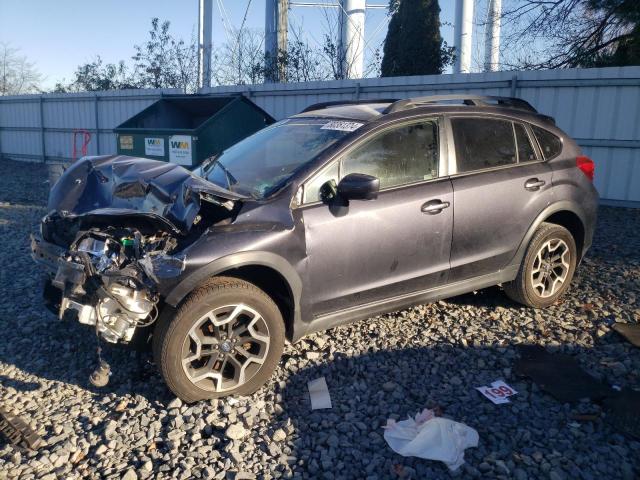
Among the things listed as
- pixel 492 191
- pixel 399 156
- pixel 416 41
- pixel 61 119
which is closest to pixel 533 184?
pixel 492 191

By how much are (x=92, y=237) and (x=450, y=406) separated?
2.39 meters

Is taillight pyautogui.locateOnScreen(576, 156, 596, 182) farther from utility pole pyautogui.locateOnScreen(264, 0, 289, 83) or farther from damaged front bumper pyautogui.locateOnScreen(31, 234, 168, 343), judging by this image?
utility pole pyautogui.locateOnScreen(264, 0, 289, 83)

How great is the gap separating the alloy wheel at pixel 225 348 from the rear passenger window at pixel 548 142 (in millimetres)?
2926

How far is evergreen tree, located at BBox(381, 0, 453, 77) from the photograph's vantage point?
15297mm

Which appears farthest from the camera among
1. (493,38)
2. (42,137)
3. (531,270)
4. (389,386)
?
(42,137)

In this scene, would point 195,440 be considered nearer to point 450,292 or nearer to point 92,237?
point 92,237

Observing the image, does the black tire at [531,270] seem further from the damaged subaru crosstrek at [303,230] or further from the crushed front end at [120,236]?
the crushed front end at [120,236]

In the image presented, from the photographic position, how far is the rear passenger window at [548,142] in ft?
16.5

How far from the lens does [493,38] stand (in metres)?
15.5

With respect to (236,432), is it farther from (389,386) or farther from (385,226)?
(385,226)

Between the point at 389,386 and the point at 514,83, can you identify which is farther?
the point at 514,83

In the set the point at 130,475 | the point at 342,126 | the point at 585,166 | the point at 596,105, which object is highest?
the point at 596,105

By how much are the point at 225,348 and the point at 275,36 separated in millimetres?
15524

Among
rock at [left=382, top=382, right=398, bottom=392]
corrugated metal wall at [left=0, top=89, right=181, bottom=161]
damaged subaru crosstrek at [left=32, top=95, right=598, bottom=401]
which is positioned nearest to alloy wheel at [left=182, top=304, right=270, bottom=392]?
damaged subaru crosstrek at [left=32, top=95, right=598, bottom=401]
